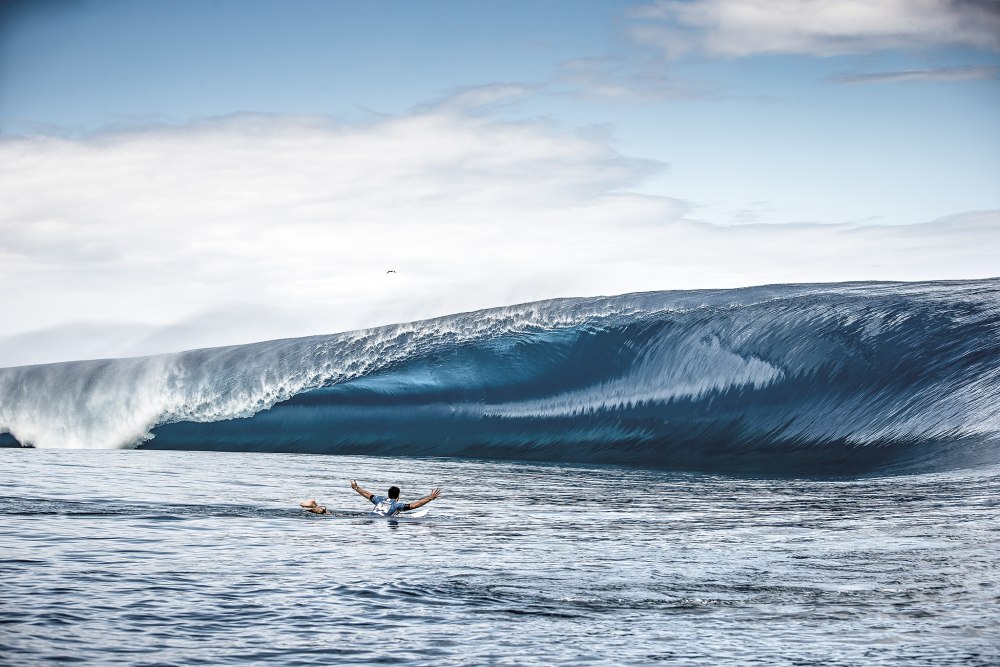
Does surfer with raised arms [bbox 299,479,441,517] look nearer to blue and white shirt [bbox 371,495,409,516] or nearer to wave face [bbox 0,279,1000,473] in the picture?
blue and white shirt [bbox 371,495,409,516]

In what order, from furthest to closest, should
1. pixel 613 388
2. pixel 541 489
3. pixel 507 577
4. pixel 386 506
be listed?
pixel 613 388, pixel 541 489, pixel 386 506, pixel 507 577

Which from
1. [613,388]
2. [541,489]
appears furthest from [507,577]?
[613,388]

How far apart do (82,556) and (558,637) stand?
154 inches

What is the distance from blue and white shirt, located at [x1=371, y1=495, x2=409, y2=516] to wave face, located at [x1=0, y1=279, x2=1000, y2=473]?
23.8 feet

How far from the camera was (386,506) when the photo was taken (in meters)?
11.2

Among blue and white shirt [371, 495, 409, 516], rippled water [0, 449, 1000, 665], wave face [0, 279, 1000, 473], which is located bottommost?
rippled water [0, 449, 1000, 665]

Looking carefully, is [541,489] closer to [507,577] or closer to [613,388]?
[507,577]

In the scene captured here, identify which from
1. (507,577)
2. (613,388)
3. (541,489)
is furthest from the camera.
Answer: (613,388)

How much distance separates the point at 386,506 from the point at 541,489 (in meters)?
3.04

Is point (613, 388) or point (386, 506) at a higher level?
point (613, 388)

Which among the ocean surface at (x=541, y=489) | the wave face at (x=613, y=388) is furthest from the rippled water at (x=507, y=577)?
the wave face at (x=613, y=388)

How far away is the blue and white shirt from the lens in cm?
1112

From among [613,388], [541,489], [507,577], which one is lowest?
[507,577]

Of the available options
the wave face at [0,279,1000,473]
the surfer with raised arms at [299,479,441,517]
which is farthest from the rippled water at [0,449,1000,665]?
the wave face at [0,279,1000,473]
